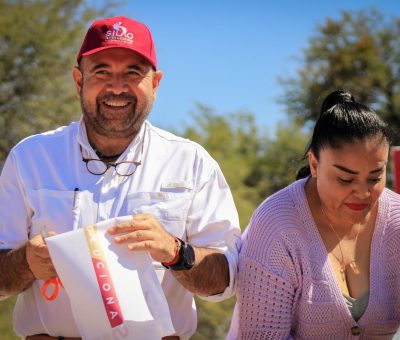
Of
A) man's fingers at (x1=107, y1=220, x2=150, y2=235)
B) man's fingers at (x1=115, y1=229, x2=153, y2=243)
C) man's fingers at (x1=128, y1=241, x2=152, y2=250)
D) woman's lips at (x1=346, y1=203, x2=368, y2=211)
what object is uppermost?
woman's lips at (x1=346, y1=203, x2=368, y2=211)

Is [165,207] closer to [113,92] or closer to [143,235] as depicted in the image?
[143,235]

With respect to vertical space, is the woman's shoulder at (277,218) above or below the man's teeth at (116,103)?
below

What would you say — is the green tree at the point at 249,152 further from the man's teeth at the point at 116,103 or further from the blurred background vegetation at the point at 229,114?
the man's teeth at the point at 116,103

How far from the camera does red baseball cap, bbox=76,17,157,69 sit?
3.35m

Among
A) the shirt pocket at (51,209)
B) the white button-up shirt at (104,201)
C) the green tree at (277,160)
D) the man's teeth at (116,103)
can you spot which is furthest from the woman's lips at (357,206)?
the green tree at (277,160)

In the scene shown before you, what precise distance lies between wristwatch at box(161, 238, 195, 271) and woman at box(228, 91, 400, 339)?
337 millimetres

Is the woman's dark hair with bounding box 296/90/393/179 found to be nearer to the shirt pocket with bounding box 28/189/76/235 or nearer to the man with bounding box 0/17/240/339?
the man with bounding box 0/17/240/339

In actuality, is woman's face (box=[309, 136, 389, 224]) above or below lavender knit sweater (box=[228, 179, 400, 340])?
above

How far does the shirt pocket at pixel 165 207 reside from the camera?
10.9ft

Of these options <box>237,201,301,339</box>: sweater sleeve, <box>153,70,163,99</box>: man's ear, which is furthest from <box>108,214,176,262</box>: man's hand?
<box>153,70,163,99</box>: man's ear

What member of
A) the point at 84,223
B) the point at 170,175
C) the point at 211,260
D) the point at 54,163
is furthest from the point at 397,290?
the point at 54,163

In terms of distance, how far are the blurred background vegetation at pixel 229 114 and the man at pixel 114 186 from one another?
30.6 feet

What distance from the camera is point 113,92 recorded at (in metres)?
3.33

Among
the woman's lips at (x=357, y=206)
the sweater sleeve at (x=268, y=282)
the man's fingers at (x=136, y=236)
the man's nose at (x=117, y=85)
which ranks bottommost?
the sweater sleeve at (x=268, y=282)
